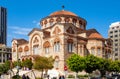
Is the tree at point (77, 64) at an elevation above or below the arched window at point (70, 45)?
below

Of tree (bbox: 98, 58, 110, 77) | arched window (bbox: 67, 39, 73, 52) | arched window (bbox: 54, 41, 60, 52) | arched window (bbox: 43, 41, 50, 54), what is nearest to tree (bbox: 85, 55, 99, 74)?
tree (bbox: 98, 58, 110, 77)

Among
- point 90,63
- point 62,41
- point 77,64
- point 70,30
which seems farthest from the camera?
point 70,30

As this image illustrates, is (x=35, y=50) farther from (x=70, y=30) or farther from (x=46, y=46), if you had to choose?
(x=70, y=30)

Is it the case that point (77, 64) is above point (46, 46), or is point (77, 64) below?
below

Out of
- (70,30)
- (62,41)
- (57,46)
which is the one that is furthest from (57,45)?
(70,30)

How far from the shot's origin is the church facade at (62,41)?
200 ft

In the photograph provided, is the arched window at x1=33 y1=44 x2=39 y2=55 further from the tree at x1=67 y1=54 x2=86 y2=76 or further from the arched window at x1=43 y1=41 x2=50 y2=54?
the tree at x1=67 y1=54 x2=86 y2=76

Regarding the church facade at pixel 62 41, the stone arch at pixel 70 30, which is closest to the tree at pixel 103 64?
the church facade at pixel 62 41

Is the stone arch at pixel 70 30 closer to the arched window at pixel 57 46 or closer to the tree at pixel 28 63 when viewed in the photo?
the arched window at pixel 57 46

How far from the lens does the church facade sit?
2399 inches

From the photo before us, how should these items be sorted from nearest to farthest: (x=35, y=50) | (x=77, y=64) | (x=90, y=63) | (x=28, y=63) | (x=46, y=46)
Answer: (x=77, y=64)
(x=90, y=63)
(x=28, y=63)
(x=46, y=46)
(x=35, y=50)

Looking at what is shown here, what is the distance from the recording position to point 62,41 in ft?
197

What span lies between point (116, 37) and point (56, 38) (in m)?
55.8

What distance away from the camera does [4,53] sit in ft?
354
